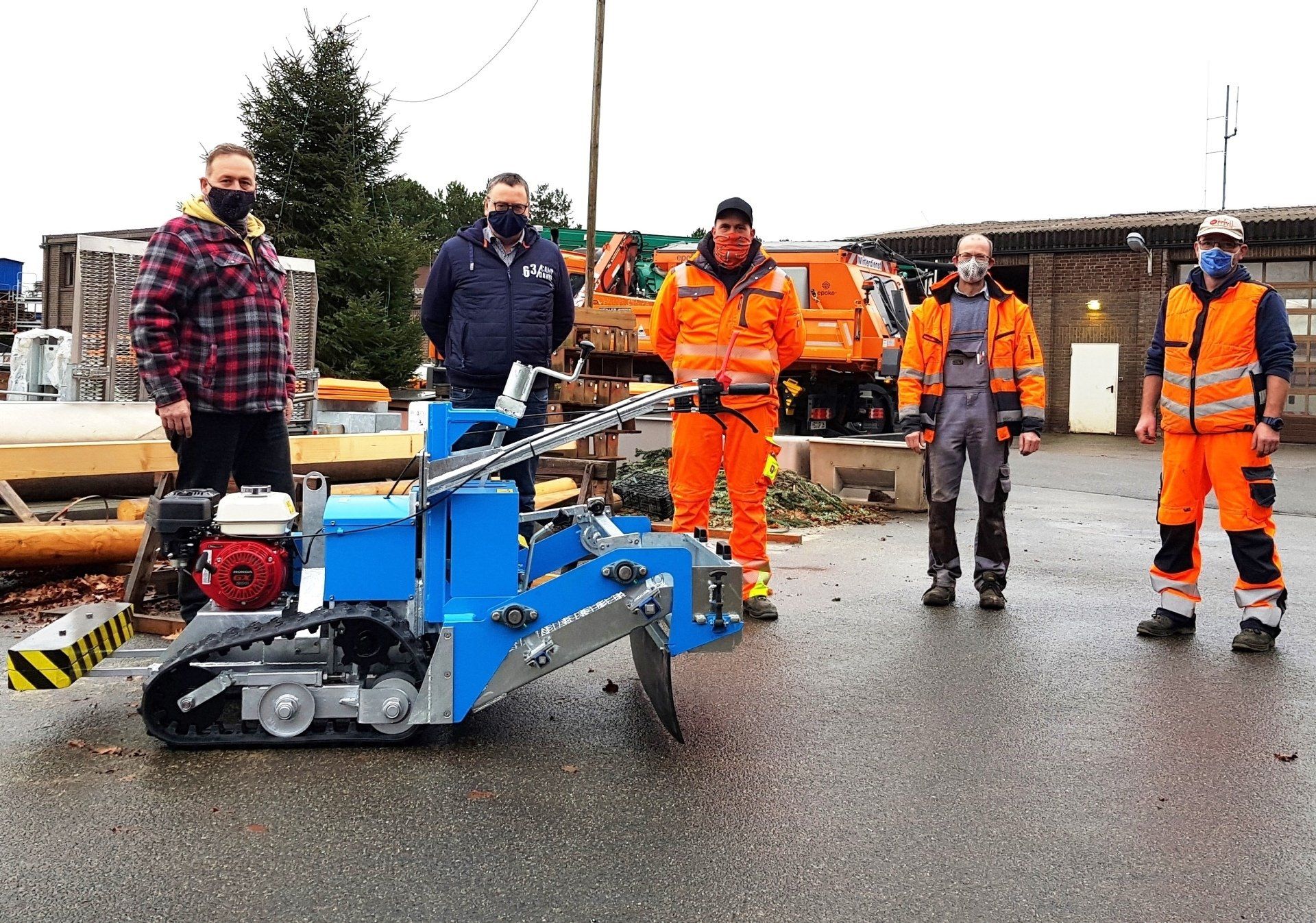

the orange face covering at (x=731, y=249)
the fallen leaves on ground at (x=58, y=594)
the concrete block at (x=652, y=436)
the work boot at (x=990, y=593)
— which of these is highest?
the orange face covering at (x=731, y=249)

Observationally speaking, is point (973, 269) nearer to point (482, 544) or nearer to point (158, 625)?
point (482, 544)

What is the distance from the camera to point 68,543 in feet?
21.1

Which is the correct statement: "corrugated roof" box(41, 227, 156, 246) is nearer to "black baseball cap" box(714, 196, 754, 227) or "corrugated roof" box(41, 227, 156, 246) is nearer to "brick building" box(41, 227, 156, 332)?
"brick building" box(41, 227, 156, 332)

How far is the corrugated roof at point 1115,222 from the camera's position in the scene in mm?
28797

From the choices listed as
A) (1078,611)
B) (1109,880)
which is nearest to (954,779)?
(1109,880)

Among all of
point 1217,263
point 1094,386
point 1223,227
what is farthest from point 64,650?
point 1094,386

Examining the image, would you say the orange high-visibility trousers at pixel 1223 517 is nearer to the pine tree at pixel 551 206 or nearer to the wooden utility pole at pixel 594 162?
the wooden utility pole at pixel 594 162

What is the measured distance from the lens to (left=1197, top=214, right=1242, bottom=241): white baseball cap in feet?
19.9

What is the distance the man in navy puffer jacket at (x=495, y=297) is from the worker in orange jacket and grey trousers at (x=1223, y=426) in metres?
3.20

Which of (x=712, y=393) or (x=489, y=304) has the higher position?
(x=489, y=304)

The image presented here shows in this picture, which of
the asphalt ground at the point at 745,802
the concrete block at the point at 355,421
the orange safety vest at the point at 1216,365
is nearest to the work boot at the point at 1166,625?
the asphalt ground at the point at 745,802

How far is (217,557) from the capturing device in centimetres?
405

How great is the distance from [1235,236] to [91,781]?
561 centimetres

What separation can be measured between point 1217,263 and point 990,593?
7.03ft
